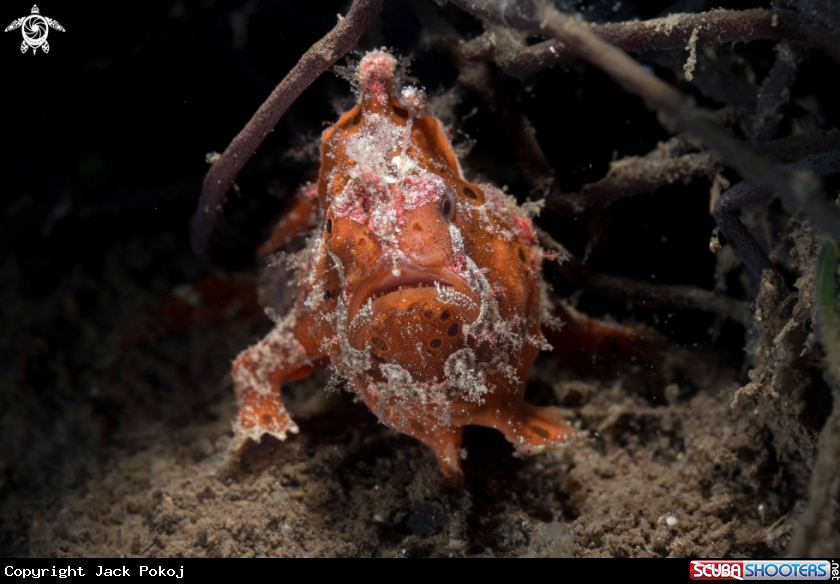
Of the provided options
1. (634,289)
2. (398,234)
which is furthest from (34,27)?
(634,289)

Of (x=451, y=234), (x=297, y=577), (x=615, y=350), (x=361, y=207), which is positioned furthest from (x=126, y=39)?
(x=615, y=350)

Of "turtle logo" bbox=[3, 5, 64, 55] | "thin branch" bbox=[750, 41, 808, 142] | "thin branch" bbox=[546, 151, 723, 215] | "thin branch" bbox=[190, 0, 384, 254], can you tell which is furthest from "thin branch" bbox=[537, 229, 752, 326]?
"turtle logo" bbox=[3, 5, 64, 55]

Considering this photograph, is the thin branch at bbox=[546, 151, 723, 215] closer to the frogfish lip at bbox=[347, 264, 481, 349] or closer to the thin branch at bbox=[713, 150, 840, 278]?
the thin branch at bbox=[713, 150, 840, 278]

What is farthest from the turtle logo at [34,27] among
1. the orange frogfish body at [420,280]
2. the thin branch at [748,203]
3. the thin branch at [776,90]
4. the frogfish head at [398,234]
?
the thin branch at [776,90]

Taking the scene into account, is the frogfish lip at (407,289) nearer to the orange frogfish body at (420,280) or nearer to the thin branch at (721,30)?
the orange frogfish body at (420,280)

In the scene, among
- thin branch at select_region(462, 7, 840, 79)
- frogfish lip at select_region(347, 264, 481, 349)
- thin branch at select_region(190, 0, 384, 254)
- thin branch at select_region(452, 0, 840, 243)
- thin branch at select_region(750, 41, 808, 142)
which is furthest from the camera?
thin branch at select_region(750, 41, 808, 142)

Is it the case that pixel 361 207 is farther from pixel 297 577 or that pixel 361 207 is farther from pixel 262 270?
pixel 262 270

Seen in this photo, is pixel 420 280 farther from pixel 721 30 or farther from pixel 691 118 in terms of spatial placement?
pixel 721 30
